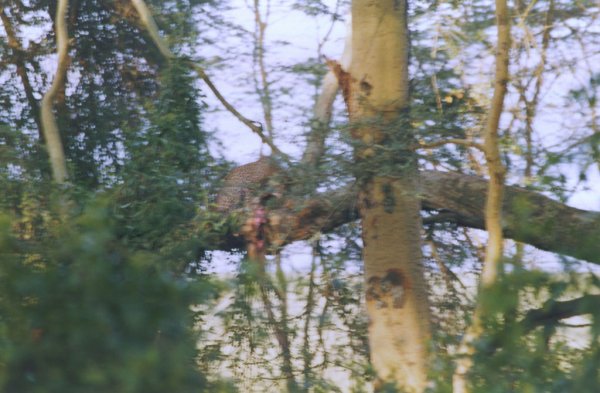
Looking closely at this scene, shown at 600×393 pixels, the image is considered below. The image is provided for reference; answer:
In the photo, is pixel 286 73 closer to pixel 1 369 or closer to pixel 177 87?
pixel 177 87

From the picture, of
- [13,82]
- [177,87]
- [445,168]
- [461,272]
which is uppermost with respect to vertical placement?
[13,82]

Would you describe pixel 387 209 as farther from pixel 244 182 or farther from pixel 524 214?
pixel 524 214

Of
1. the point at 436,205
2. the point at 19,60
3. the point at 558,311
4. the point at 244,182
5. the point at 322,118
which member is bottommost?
the point at 558,311

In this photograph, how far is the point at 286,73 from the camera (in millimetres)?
10812

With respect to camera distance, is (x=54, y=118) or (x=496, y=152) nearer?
(x=496, y=152)

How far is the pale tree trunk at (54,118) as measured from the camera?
9.73 m

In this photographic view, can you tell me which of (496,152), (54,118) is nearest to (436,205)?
(496,152)

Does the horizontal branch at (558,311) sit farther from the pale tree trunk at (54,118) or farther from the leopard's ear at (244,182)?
the pale tree trunk at (54,118)

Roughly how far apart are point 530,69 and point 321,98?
2.26 m

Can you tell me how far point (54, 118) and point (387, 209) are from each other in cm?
520

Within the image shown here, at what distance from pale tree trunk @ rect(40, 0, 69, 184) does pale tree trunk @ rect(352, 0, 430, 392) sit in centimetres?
386

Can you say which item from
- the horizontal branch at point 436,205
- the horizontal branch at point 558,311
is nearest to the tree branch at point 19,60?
the horizontal branch at point 436,205

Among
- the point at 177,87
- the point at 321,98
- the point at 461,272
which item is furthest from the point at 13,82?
the point at 461,272

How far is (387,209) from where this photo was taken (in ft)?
22.5
